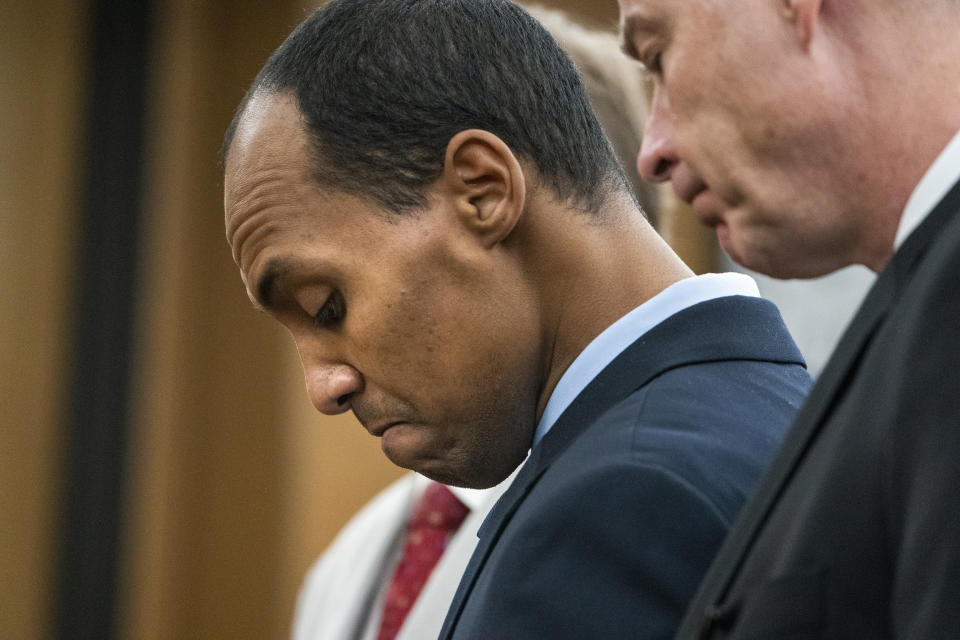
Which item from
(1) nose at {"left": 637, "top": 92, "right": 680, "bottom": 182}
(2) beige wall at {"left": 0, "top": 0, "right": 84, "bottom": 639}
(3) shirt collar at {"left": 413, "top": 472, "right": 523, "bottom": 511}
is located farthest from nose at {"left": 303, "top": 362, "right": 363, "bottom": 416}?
(2) beige wall at {"left": 0, "top": 0, "right": 84, "bottom": 639}

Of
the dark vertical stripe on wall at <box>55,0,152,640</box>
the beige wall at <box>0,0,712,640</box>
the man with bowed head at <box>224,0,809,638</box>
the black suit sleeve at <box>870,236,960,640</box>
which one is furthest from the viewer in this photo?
the dark vertical stripe on wall at <box>55,0,152,640</box>

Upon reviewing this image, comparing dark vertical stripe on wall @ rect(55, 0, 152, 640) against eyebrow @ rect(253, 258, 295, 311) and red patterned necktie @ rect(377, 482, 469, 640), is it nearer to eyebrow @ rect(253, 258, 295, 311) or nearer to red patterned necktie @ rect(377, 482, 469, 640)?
red patterned necktie @ rect(377, 482, 469, 640)

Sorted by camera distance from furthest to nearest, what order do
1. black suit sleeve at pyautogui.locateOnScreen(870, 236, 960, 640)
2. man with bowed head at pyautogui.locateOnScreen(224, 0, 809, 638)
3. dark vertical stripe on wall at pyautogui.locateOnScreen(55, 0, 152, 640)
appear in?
dark vertical stripe on wall at pyautogui.locateOnScreen(55, 0, 152, 640) < man with bowed head at pyautogui.locateOnScreen(224, 0, 809, 638) < black suit sleeve at pyautogui.locateOnScreen(870, 236, 960, 640)

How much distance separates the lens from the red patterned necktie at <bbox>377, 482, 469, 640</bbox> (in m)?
2.02

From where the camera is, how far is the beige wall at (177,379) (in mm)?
3268

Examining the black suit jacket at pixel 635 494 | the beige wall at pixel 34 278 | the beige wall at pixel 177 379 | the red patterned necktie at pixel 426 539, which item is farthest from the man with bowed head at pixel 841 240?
the beige wall at pixel 34 278

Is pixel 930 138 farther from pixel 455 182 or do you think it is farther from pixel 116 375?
pixel 116 375

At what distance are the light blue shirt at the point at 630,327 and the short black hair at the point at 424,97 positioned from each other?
90 mm

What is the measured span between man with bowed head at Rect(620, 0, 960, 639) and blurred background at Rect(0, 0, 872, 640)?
2.56 metres

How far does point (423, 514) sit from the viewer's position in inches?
80.7

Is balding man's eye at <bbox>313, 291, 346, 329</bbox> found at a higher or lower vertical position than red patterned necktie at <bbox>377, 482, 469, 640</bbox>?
higher

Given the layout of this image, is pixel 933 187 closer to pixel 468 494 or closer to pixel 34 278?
pixel 468 494

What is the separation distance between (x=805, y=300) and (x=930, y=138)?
61.3 inches

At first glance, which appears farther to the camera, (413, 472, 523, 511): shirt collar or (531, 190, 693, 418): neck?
(413, 472, 523, 511): shirt collar
